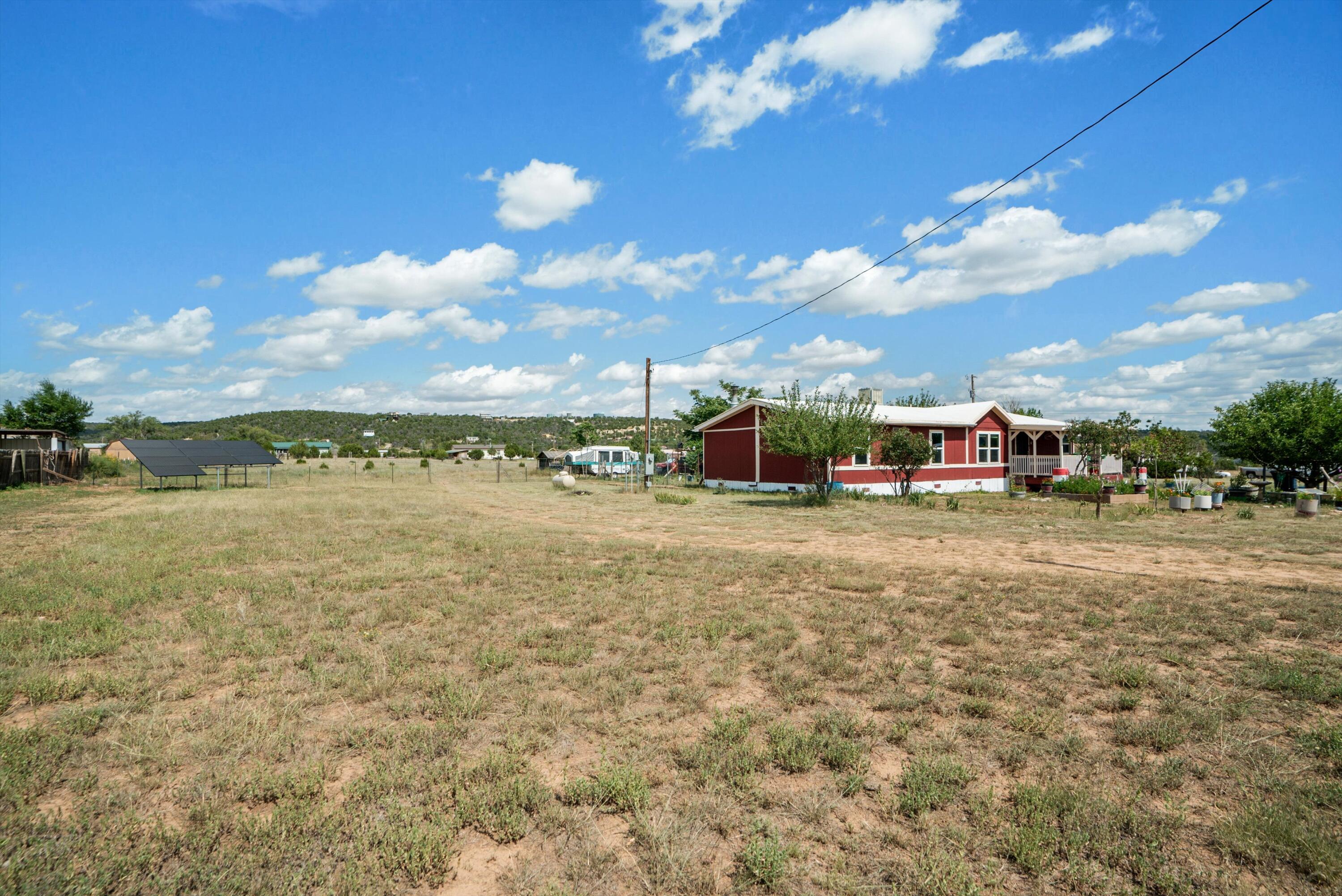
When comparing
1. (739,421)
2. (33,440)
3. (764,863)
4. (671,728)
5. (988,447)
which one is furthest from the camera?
(33,440)

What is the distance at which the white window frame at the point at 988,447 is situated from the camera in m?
31.3

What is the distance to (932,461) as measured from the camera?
28516 mm

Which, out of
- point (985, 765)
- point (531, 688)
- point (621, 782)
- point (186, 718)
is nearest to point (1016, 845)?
point (985, 765)

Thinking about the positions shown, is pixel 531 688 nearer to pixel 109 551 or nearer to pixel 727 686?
pixel 727 686

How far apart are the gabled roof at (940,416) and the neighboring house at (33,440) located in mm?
35970

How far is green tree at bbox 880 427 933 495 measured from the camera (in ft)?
77.1

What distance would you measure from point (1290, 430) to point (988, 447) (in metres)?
10.7

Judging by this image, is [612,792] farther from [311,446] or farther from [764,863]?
[311,446]

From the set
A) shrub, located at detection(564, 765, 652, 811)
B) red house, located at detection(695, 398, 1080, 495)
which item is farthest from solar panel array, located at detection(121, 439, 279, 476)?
shrub, located at detection(564, 765, 652, 811)

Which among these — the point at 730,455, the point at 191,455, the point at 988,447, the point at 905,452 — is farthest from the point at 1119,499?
the point at 191,455

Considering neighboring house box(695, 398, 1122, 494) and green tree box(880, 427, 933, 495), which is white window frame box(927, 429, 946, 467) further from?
green tree box(880, 427, 933, 495)

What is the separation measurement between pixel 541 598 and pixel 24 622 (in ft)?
19.1

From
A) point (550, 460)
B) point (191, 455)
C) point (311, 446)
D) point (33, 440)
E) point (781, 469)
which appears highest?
point (311, 446)

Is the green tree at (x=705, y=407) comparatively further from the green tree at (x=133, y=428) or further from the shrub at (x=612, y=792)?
the green tree at (x=133, y=428)
